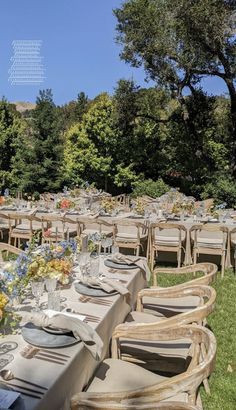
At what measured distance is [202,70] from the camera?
1297 centimetres

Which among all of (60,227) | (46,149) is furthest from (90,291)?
(46,149)

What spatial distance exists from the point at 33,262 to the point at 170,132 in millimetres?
13298

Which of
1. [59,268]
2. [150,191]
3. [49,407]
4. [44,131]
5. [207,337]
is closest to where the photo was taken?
[49,407]

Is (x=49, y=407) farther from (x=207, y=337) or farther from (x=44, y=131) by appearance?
(x=44, y=131)

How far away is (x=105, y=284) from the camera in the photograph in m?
3.14

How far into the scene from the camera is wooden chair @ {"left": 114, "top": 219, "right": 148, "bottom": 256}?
658cm

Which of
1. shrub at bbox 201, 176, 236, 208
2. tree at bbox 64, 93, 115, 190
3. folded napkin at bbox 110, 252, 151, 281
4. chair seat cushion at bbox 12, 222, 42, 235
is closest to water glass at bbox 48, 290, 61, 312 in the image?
folded napkin at bbox 110, 252, 151, 281

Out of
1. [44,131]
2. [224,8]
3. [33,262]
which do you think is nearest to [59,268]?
→ [33,262]

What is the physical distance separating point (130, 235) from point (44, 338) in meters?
4.96

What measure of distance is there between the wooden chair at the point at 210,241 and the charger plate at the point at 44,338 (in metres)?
4.18

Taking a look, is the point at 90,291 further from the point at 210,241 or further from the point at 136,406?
the point at 210,241

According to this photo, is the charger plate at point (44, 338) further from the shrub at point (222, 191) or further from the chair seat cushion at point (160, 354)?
the shrub at point (222, 191)

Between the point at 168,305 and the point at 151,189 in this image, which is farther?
the point at 151,189

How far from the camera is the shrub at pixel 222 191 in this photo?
12.4m
